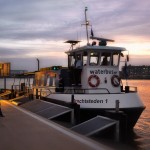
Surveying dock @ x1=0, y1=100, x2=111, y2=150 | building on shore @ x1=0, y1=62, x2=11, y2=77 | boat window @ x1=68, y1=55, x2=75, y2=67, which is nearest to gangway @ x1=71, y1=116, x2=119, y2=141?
dock @ x1=0, y1=100, x2=111, y2=150

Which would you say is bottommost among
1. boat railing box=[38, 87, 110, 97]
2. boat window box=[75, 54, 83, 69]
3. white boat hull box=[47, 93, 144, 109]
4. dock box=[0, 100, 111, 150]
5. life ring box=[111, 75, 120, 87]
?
dock box=[0, 100, 111, 150]

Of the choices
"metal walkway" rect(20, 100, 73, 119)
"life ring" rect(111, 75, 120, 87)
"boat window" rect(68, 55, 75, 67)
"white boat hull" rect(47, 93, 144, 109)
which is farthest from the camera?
"boat window" rect(68, 55, 75, 67)

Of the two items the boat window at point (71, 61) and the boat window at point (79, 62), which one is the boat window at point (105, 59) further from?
the boat window at point (71, 61)

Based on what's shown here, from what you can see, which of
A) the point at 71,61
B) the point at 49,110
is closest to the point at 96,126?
the point at 49,110

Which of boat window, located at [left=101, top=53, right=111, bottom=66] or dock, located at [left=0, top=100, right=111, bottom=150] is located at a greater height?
boat window, located at [left=101, top=53, right=111, bottom=66]

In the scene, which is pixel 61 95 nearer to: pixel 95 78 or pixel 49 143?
pixel 95 78

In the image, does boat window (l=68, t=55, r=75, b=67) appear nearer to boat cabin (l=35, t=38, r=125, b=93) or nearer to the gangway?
boat cabin (l=35, t=38, r=125, b=93)

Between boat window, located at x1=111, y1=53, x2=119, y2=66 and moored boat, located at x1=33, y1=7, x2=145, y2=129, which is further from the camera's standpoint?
boat window, located at x1=111, y1=53, x2=119, y2=66

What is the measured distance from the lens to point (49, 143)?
10359 millimetres

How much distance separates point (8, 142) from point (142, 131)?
14499 mm

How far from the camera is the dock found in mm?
9945

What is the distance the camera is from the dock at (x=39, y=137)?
32.6ft

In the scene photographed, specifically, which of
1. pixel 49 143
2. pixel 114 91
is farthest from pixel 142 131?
pixel 49 143

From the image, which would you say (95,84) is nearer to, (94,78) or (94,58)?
(94,78)
